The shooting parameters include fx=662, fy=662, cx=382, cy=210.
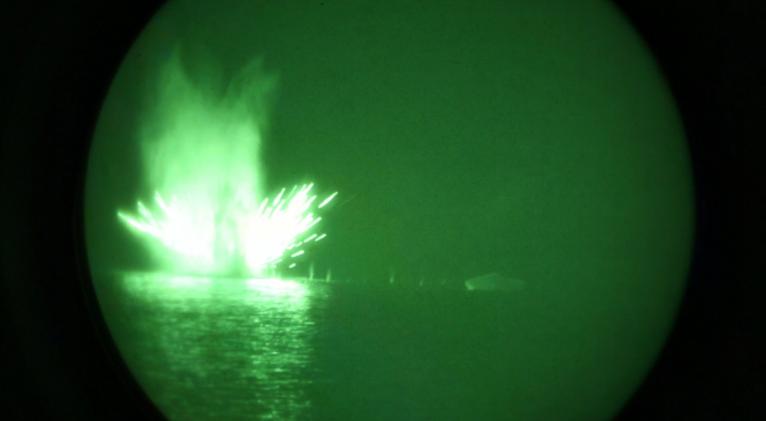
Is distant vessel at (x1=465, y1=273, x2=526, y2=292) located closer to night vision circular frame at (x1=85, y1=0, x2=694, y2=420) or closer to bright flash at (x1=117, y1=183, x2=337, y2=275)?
night vision circular frame at (x1=85, y1=0, x2=694, y2=420)

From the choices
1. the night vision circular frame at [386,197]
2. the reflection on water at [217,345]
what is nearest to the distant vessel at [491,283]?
the night vision circular frame at [386,197]

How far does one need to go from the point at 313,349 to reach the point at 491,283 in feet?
1.47

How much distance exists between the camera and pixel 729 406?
5.04ft

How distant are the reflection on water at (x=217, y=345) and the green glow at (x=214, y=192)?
0.08 meters

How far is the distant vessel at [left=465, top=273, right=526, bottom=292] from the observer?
154cm

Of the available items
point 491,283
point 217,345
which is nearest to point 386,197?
point 491,283

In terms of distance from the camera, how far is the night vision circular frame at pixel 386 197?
152 centimetres

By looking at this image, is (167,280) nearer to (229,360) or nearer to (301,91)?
(229,360)

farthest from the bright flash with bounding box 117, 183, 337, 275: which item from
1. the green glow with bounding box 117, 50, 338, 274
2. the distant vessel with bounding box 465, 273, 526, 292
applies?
the distant vessel with bounding box 465, 273, 526, 292

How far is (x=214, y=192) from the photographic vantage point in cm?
150

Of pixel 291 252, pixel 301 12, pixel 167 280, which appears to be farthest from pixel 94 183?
pixel 301 12

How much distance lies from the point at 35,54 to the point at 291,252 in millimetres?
714

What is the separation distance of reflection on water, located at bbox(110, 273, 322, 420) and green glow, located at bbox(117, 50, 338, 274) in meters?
0.08

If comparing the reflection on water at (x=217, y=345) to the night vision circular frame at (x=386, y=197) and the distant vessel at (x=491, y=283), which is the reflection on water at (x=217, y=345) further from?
the distant vessel at (x=491, y=283)
